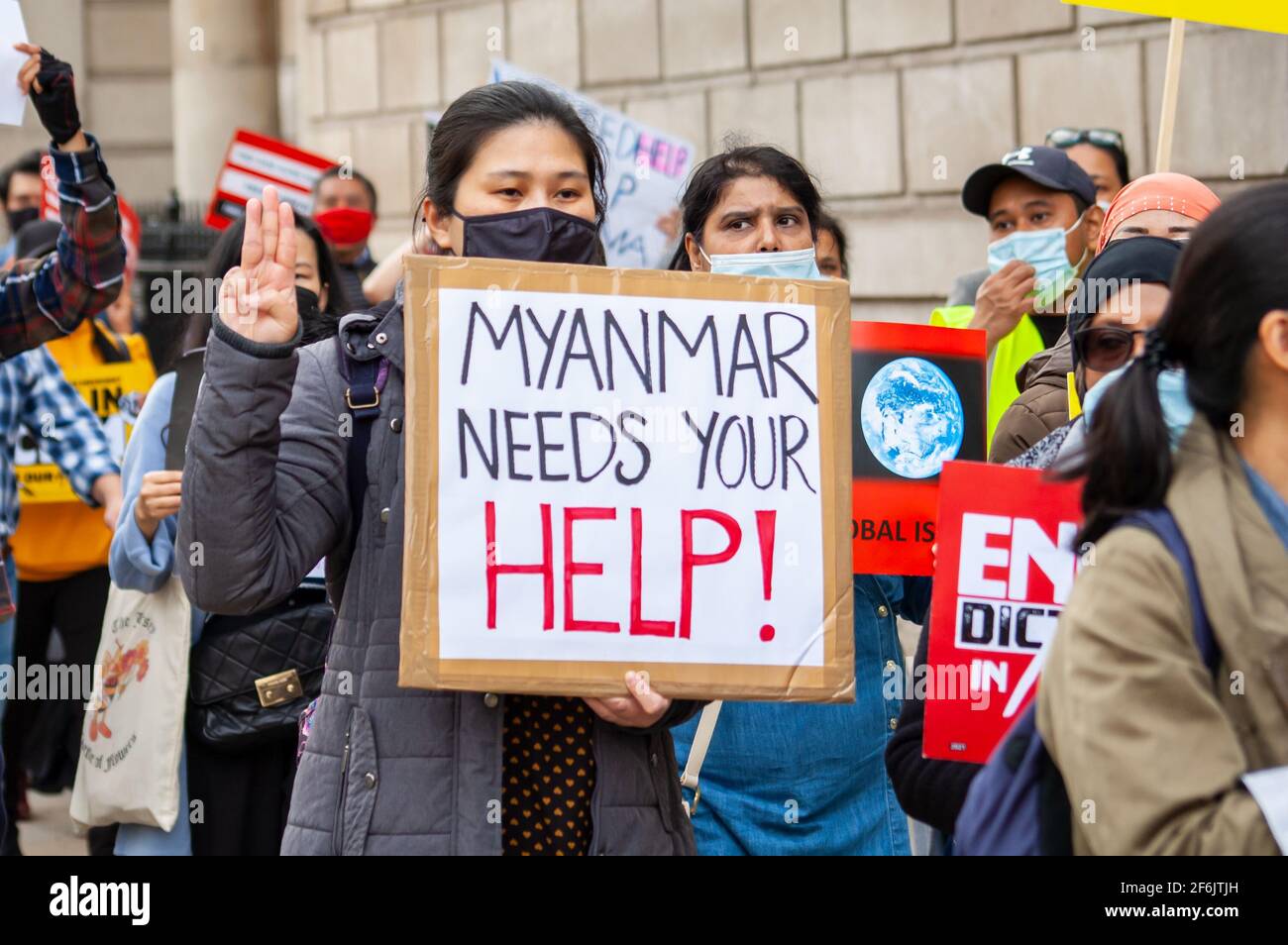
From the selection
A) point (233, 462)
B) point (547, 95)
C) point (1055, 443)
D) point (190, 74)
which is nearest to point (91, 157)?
point (547, 95)

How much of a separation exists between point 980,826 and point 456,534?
0.90 metres

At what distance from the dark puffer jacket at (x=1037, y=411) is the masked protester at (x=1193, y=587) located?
139 centimetres

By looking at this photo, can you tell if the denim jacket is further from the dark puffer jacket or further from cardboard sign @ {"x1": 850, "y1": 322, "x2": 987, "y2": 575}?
the dark puffer jacket

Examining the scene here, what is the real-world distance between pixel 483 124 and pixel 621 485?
0.69 meters

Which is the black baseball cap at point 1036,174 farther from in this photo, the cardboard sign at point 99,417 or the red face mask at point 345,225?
the cardboard sign at point 99,417

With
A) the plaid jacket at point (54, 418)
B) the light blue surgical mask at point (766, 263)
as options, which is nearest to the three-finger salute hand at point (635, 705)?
the light blue surgical mask at point (766, 263)

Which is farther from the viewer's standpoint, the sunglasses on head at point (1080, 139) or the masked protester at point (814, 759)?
the sunglasses on head at point (1080, 139)

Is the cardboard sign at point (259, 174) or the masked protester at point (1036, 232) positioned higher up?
the cardboard sign at point (259, 174)

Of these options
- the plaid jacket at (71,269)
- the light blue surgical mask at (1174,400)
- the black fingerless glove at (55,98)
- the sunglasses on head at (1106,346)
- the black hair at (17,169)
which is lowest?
the light blue surgical mask at (1174,400)

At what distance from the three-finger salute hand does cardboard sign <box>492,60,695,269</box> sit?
4694mm

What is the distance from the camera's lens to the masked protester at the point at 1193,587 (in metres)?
1.94

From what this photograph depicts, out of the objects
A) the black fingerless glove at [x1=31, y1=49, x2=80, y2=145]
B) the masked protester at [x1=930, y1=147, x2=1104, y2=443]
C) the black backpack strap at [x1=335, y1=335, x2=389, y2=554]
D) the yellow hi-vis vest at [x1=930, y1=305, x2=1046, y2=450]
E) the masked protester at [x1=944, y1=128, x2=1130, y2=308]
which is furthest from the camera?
the masked protester at [x1=944, y1=128, x2=1130, y2=308]

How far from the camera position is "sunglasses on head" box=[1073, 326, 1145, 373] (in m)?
2.98

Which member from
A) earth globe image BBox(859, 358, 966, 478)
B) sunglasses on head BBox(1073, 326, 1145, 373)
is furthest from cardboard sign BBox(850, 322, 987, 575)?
sunglasses on head BBox(1073, 326, 1145, 373)
